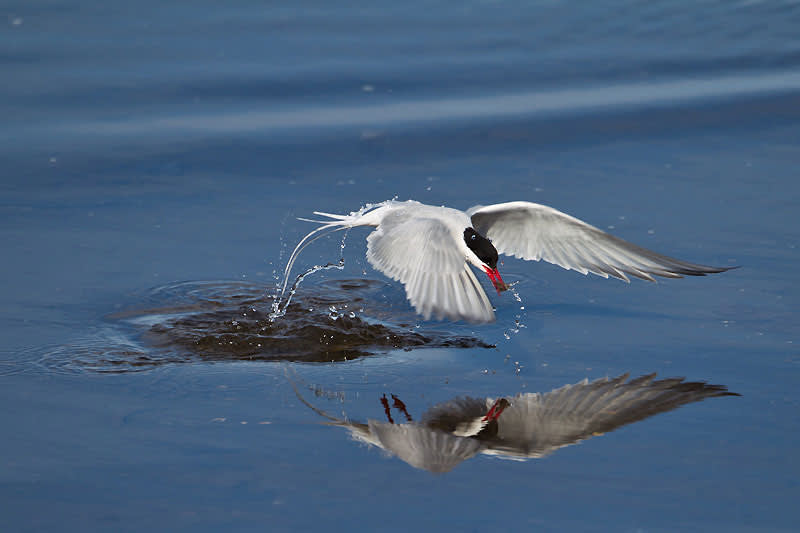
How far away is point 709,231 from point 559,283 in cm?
110

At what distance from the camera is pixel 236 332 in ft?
16.9

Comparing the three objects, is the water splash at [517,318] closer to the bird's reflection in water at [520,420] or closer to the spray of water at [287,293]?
the bird's reflection in water at [520,420]

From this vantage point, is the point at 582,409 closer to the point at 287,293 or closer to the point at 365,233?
the point at 287,293

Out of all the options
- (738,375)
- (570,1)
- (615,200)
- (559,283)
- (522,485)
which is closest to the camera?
(522,485)

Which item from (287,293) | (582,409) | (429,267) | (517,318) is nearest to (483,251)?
(429,267)

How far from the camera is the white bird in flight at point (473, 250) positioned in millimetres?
4887

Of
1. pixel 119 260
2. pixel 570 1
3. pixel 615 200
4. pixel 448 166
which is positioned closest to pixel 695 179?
pixel 615 200

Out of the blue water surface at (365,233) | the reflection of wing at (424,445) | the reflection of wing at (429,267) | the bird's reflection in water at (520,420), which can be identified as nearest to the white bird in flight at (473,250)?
the reflection of wing at (429,267)

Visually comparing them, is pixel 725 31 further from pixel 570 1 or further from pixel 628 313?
pixel 628 313

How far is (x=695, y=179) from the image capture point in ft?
24.3

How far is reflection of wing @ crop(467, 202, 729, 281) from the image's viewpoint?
5.35m

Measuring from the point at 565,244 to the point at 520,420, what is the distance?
1.62 m

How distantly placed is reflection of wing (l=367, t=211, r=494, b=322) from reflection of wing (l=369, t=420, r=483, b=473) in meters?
0.64

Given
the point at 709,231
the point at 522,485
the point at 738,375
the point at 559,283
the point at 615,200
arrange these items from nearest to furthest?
1. the point at 522,485
2. the point at 738,375
3. the point at 559,283
4. the point at 709,231
5. the point at 615,200
